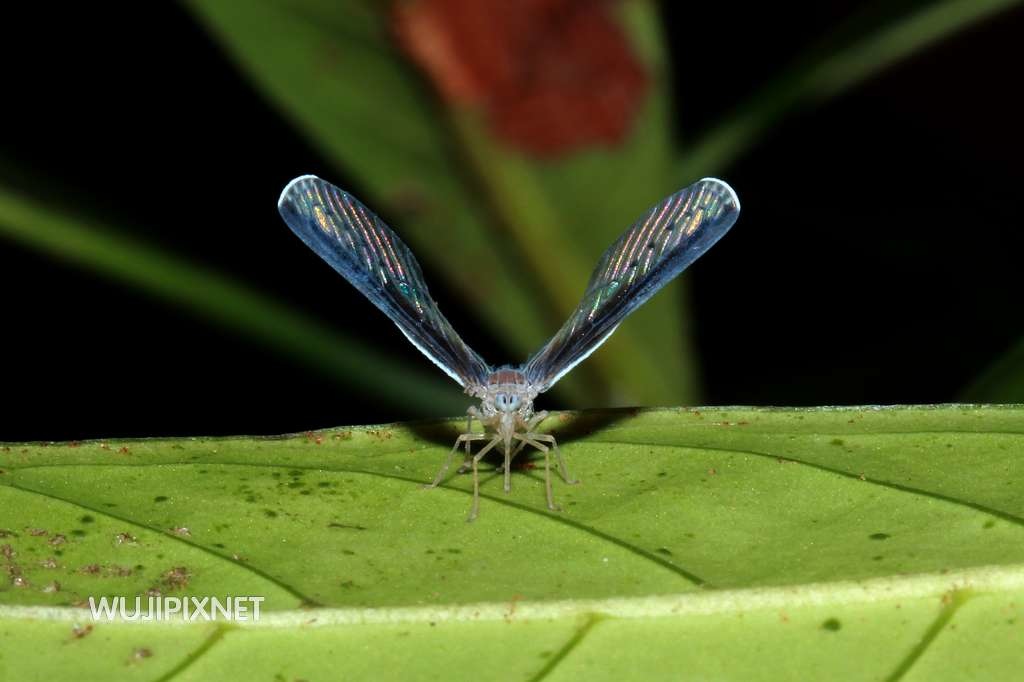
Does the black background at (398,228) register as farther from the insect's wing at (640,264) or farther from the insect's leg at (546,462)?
the insect's leg at (546,462)

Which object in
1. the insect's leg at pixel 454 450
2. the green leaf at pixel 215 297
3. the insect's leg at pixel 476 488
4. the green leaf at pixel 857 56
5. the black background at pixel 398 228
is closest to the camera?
the insect's leg at pixel 476 488

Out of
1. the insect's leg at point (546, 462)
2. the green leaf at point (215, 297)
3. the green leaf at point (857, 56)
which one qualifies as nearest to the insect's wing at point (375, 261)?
the insect's leg at point (546, 462)

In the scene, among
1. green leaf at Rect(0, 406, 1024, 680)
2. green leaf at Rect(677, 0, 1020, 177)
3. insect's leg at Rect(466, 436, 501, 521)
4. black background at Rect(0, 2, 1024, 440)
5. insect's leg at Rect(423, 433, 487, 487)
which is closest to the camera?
green leaf at Rect(0, 406, 1024, 680)

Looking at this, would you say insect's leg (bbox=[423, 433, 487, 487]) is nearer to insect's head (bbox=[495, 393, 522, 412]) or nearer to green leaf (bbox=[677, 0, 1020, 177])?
insect's head (bbox=[495, 393, 522, 412])

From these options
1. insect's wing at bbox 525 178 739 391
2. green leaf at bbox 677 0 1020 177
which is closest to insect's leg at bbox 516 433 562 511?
insect's wing at bbox 525 178 739 391

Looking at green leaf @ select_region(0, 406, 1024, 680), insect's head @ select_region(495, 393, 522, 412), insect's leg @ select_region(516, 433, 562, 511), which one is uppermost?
insect's head @ select_region(495, 393, 522, 412)

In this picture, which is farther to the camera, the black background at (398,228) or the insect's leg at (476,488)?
the black background at (398,228)

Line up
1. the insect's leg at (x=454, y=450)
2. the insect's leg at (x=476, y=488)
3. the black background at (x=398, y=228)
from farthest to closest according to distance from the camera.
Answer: the black background at (x=398, y=228)
the insect's leg at (x=454, y=450)
the insect's leg at (x=476, y=488)
